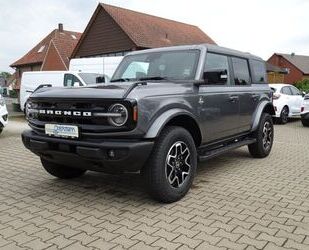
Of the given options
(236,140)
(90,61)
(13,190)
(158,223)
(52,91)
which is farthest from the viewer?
(90,61)

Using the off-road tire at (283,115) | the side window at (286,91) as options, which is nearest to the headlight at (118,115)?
the off-road tire at (283,115)

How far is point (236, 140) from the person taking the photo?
650 centimetres

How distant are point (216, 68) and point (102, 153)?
2.45 metres

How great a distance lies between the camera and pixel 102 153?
4.04 meters

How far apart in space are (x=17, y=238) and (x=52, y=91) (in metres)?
1.85

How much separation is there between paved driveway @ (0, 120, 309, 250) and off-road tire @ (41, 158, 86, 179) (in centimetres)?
11

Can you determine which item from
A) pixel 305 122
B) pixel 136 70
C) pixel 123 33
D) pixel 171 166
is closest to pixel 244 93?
pixel 136 70

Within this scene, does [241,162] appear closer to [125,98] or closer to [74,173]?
[74,173]

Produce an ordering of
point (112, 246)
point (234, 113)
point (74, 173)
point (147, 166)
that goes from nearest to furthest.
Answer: point (112, 246) < point (147, 166) < point (74, 173) < point (234, 113)

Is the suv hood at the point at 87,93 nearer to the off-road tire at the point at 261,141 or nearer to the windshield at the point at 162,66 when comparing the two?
the windshield at the point at 162,66

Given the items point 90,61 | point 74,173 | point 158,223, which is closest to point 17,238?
point 158,223

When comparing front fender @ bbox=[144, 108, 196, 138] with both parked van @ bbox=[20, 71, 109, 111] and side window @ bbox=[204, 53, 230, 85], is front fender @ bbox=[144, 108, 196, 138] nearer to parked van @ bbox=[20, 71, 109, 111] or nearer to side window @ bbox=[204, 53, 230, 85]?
side window @ bbox=[204, 53, 230, 85]

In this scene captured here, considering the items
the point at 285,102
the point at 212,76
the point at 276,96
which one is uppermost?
the point at 212,76

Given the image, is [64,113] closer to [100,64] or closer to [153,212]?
[153,212]
